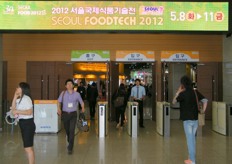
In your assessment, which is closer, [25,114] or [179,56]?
[25,114]

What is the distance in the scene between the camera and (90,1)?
9133 mm

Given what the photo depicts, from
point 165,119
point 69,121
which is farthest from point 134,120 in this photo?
point 69,121

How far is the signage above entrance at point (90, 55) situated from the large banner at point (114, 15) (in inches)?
145

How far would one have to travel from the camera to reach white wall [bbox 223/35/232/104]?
40.4 feet

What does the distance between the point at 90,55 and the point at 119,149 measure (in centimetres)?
599

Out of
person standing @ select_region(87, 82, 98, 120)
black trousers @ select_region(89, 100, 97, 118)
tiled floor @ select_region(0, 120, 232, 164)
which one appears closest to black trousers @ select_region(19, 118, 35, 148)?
tiled floor @ select_region(0, 120, 232, 164)

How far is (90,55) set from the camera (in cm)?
1279

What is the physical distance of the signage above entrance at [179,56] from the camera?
12969 millimetres

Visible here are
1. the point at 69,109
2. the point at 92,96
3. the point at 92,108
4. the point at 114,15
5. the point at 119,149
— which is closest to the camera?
the point at 69,109

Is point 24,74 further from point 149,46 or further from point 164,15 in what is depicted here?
point 164,15

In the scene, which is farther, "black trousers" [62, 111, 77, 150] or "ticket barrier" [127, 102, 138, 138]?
"ticket barrier" [127, 102, 138, 138]

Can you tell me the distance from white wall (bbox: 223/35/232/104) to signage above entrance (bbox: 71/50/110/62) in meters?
4.62

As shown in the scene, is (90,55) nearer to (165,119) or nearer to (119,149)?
(165,119)

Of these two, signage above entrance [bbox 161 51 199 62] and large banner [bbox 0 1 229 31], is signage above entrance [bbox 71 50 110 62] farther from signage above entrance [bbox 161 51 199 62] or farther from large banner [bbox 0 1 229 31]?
large banner [bbox 0 1 229 31]
